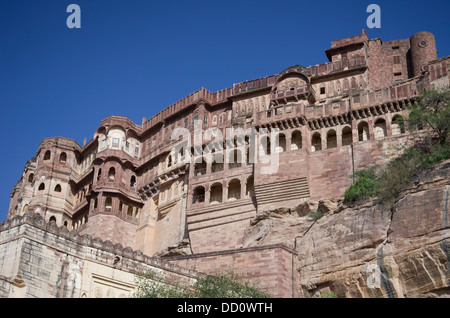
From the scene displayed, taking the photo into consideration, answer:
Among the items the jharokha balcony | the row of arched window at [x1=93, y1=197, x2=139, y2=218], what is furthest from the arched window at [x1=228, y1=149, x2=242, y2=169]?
the row of arched window at [x1=93, y1=197, x2=139, y2=218]

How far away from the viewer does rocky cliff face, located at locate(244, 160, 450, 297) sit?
29234 mm

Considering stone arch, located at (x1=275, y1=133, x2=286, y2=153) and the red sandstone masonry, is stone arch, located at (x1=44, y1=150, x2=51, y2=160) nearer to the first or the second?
stone arch, located at (x1=275, y1=133, x2=286, y2=153)

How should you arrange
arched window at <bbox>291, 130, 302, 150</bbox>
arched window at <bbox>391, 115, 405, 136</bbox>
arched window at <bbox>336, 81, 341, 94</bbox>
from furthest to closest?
arched window at <bbox>336, 81, 341, 94</bbox> < arched window at <bbox>291, 130, 302, 150</bbox> < arched window at <bbox>391, 115, 405, 136</bbox>

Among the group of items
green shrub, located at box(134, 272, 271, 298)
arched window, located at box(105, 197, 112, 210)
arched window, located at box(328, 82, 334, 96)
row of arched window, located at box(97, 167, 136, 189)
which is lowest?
green shrub, located at box(134, 272, 271, 298)

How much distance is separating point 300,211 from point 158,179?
15.0 metres

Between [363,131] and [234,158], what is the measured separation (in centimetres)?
813

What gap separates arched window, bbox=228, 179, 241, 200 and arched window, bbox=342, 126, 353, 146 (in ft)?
21.8

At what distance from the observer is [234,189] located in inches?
1790

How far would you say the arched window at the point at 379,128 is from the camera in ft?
136

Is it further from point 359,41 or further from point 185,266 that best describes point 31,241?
point 359,41

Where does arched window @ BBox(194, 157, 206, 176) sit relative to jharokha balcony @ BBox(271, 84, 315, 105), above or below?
below

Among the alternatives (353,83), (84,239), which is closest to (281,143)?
(353,83)

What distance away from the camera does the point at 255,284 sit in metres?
32.6
